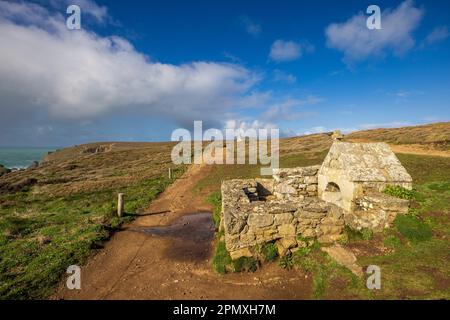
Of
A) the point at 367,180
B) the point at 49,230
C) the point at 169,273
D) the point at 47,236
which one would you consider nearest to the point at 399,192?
the point at 367,180

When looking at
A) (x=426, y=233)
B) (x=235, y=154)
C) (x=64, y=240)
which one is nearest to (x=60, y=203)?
(x=64, y=240)

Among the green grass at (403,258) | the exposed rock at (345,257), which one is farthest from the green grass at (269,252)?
the exposed rock at (345,257)

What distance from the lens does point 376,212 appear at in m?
8.57

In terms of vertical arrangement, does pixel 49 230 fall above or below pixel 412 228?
below

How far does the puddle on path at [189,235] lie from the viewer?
1055 cm

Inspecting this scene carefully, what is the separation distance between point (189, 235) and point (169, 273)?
3.69 m

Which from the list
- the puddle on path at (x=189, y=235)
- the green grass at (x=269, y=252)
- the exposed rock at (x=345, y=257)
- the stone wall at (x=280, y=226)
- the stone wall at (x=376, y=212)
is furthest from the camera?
the puddle on path at (x=189, y=235)

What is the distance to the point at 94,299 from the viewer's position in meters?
7.73

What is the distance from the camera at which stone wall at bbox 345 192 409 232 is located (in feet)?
27.5

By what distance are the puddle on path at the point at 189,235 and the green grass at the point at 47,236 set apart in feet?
8.91

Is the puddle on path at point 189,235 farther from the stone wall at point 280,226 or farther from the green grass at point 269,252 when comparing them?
the green grass at point 269,252

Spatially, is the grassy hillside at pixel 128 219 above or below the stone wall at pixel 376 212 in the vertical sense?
below

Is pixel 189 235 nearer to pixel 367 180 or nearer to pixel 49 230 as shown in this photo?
pixel 49 230

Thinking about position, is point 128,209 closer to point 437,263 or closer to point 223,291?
point 223,291
